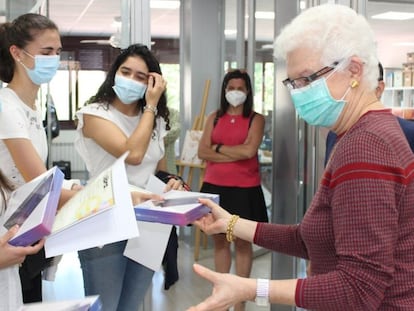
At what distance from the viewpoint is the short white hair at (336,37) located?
1165mm

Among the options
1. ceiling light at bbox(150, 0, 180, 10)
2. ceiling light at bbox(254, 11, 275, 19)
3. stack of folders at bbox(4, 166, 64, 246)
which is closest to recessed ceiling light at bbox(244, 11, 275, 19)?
ceiling light at bbox(254, 11, 275, 19)

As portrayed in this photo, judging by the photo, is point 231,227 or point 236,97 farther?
point 236,97

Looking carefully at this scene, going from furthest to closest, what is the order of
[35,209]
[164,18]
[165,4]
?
1. [164,18]
2. [165,4]
3. [35,209]

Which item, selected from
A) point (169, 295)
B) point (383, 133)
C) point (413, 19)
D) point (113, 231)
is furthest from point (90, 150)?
point (413, 19)

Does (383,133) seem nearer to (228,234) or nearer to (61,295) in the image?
(228,234)

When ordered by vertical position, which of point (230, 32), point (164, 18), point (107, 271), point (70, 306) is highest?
point (164, 18)

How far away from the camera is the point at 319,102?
49.8 inches

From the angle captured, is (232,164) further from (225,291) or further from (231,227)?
(225,291)

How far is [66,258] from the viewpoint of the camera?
3443 mm

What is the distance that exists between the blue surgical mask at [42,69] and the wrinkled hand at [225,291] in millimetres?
1040

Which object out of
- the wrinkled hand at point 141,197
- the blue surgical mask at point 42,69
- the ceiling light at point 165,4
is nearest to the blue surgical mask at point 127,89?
the blue surgical mask at point 42,69

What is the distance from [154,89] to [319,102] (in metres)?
0.94

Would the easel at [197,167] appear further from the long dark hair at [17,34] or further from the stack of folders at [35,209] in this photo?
the stack of folders at [35,209]

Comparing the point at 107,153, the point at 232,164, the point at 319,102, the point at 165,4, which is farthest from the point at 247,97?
the point at 165,4
